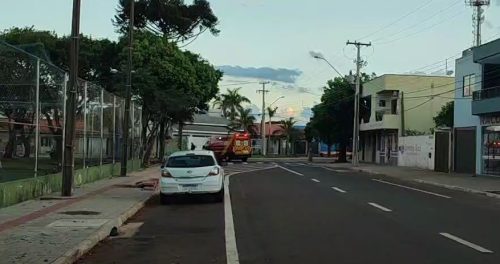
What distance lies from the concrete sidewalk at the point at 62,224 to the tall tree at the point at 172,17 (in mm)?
32591

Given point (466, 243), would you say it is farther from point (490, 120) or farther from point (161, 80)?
point (161, 80)

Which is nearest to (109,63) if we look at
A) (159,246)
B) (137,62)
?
(137,62)

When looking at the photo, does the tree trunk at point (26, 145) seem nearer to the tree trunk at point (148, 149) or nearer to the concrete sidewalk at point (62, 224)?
the concrete sidewalk at point (62, 224)

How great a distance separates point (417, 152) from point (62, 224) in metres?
40.3

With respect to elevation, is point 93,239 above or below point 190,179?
below

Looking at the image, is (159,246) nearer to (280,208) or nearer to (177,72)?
(280,208)

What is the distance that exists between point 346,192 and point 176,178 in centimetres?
703

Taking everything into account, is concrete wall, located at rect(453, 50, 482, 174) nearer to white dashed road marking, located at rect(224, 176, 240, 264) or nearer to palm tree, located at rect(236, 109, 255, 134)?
white dashed road marking, located at rect(224, 176, 240, 264)

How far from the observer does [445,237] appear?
12.0 meters

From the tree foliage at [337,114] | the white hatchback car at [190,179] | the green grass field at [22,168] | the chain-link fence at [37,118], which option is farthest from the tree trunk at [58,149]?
the tree foliage at [337,114]

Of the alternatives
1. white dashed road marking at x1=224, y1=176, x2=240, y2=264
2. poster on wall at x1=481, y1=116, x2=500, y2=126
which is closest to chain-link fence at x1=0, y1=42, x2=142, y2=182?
white dashed road marking at x1=224, y1=176, x2=240, y2=264

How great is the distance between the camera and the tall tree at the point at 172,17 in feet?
169

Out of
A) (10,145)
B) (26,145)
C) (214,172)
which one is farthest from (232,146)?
(10,145)

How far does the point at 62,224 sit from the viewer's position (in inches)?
510
